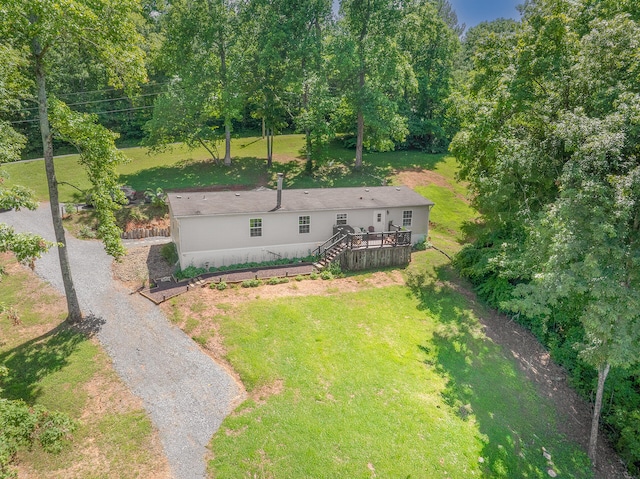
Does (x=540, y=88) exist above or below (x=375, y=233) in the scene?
above

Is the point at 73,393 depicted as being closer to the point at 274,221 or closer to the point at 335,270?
the point at 274,221

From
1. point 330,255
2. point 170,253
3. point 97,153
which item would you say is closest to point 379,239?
point 330,255

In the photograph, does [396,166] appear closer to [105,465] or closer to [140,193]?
[140,193]

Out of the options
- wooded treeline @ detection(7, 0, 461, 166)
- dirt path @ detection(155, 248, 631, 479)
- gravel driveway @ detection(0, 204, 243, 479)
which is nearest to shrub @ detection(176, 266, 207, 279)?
dirt path @ detection(155, 248, 631, 479)

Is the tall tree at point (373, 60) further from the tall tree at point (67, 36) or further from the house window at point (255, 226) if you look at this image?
the tall tree at point (67, 36)

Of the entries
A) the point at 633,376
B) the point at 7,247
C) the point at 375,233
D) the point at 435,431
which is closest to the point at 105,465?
the point at 7,247

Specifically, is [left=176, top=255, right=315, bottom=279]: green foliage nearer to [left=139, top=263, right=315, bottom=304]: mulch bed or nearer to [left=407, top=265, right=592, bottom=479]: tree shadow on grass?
[left=139, top=263, right=315, bottom=304]: mulch bed
